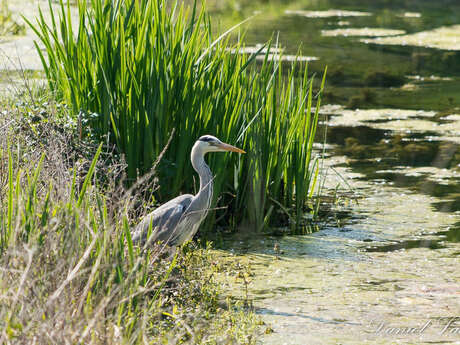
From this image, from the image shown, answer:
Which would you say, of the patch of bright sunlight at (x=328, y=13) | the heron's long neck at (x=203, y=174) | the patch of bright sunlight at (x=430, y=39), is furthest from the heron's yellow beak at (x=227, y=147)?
the patch of bright sunlight at (x=328, y=13)

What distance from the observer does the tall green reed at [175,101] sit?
5.04 metres

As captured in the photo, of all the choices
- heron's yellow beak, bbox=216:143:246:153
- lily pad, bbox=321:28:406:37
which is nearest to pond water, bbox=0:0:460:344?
lily pad, bbox=321:28:406:37

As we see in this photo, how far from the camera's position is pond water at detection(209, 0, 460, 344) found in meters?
4.22

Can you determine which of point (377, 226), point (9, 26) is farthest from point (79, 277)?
point (9, 26)

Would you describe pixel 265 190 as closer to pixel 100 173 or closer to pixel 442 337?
pixel 100 173

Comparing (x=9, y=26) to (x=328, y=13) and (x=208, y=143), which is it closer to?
(x=328, y=13)

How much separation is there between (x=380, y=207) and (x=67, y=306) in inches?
153

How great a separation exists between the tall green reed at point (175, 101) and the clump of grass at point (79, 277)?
0.78m

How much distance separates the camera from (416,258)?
16.9ft

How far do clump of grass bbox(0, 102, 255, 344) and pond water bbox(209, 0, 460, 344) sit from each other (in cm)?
34

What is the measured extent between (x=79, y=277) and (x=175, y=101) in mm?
2384

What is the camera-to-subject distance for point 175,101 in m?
5.23

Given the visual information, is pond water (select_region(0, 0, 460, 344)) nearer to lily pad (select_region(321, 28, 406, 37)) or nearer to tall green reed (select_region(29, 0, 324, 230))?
tall green reed (select_region(29, 0, 324, 230))

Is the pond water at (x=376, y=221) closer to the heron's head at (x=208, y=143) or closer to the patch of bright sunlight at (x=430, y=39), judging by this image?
the patch of bright sunlight at (x=430, y=39)
